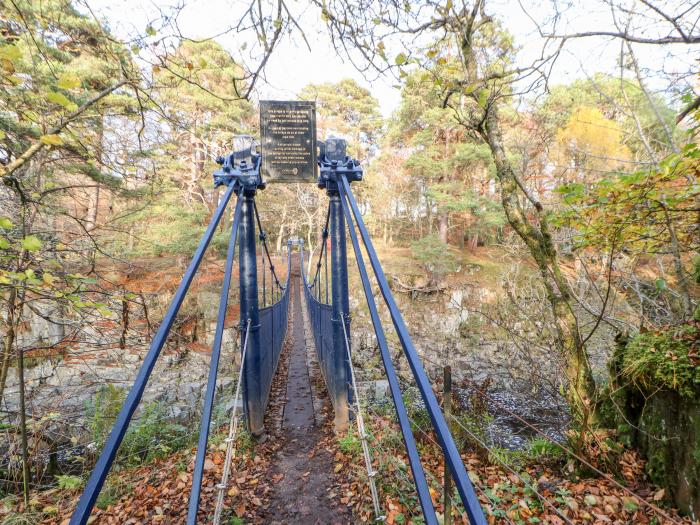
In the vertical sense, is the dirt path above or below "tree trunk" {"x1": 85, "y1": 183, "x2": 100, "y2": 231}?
below

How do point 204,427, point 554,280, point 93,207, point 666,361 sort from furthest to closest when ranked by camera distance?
point 93,207 < point 554,280 < point 666,361 < point 204,427

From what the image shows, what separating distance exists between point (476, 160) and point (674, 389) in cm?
1256

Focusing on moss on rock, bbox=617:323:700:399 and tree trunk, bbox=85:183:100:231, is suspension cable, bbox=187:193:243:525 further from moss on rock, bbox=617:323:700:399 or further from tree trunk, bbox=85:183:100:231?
moss on rock, bbox=617:323:700:399

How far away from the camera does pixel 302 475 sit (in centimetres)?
267

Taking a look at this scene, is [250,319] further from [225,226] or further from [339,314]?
[225,226]

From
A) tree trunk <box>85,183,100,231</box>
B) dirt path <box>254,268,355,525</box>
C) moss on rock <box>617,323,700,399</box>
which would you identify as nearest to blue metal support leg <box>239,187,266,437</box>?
dirt path <box>254,268,355,525</box>

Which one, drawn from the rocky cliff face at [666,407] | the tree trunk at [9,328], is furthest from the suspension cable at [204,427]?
the rocky cliff face at [666,407]

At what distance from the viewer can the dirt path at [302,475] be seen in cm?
223

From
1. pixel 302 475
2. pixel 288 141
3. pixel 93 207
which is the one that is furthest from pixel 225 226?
pixel 302 475

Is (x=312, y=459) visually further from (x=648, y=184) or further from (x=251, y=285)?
(x=648, y=184)

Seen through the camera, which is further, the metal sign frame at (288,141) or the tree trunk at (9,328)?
the metal sign frame at (288,141)

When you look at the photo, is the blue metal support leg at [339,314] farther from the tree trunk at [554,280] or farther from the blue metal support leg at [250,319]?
the tree trunk at [554,280]

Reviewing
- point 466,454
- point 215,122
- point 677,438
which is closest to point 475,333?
point 466,454

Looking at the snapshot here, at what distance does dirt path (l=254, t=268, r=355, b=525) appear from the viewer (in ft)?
7.32
